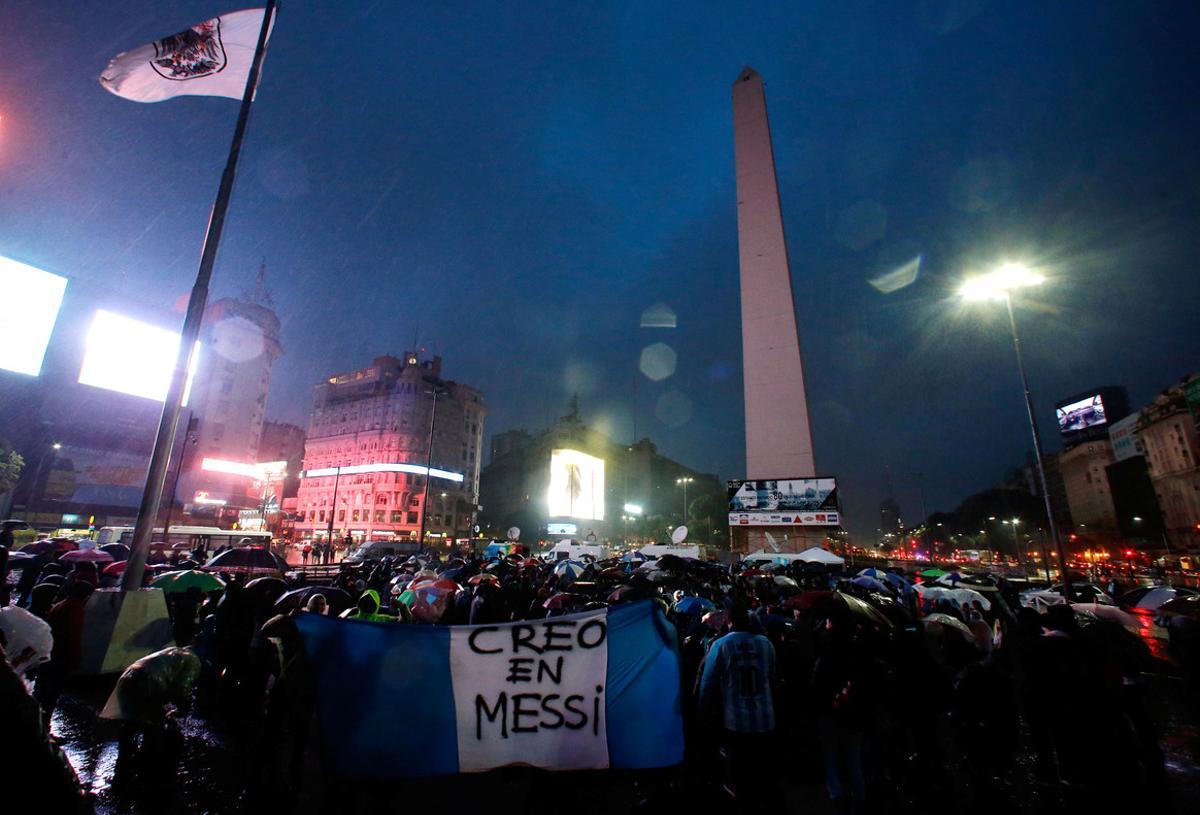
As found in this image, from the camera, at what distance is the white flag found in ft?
31.6

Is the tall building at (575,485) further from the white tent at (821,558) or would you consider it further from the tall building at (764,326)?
the white tent at (821,558)

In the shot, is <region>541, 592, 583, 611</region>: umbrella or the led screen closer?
<region>541, 592, 583, 611</region>: umbrella

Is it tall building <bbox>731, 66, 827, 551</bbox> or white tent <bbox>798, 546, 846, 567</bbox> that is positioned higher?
tall building <bbox>731, 66, 827, 551</bbox>

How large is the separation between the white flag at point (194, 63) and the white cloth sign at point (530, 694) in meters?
11.6

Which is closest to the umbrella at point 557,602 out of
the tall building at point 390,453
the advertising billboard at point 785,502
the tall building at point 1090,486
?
the advertising billboard at point 785,502

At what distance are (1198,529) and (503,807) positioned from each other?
8573 centimetres

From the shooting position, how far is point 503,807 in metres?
5.06

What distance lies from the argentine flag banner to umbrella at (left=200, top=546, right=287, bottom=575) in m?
17.8

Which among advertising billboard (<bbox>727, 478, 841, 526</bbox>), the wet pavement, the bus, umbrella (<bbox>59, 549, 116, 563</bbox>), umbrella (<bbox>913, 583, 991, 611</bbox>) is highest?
advertising billboard (<bbox>727, 478, 841, 526</bbox>)

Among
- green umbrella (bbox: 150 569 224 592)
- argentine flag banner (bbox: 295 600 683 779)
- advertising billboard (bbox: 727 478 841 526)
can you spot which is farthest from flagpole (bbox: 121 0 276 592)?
advertising billboard (bbox: 727 478 841 526)

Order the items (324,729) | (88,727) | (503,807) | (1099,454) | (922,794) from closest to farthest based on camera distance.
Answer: (324,729) → (503,807) → (922,794) → (88,727) → (1099,454)

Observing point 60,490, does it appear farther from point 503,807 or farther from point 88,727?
point 503,807

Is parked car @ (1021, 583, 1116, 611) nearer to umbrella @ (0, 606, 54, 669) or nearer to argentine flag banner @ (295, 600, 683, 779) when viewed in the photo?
argentine flag banner @ (295, 600, 683, 779)

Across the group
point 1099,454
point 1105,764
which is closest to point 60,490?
point 1105,764
